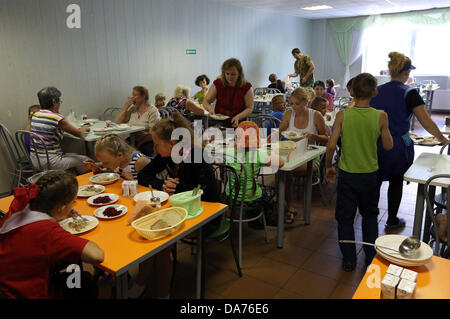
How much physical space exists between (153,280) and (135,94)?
98.3 inches

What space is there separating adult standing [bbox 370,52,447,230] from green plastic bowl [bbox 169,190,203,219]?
1639 millimetres

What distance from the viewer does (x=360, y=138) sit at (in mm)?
2086

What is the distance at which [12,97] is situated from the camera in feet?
13.3

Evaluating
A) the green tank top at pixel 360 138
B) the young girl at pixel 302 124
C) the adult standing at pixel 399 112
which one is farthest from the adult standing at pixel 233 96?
the green tank top at pixel 360 138

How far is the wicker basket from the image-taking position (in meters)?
1.39

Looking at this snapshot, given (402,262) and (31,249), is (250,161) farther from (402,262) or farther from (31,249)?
(31,249)

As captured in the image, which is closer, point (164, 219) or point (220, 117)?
point (164, 219)

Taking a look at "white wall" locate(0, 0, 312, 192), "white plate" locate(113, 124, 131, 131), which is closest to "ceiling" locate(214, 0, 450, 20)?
"white wall" locate(0, 0, 312, 192)

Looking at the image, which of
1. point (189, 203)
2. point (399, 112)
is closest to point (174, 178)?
point (189, 203)

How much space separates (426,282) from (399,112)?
173cm

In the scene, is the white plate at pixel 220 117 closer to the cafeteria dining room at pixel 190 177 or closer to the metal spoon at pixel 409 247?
the cafeteria dining room at pixel 190 177
